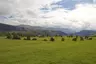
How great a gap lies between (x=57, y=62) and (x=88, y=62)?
5467mm

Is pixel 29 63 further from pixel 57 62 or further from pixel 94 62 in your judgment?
pixel 94 62

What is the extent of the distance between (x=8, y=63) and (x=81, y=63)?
12.4 m

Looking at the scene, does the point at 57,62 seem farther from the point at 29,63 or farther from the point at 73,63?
the point at 29,63

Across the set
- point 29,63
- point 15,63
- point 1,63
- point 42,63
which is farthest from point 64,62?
point 1,63

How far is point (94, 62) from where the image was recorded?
33.9 metres

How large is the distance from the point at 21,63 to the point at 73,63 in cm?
880

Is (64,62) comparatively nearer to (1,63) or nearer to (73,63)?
(73,63)

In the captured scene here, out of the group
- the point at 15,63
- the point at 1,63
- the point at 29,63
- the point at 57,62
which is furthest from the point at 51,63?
the point at 1,63

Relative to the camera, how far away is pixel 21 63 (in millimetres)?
32344

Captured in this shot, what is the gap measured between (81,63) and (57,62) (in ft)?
13.6

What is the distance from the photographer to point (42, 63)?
107ft

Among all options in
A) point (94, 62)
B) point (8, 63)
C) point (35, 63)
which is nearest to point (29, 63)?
point (35, 63)

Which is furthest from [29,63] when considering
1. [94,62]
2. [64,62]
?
[94,62]

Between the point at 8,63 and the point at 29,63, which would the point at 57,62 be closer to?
the point at 29,63
